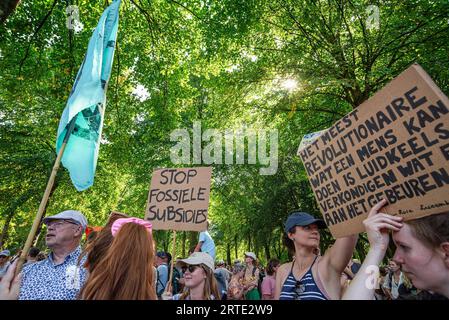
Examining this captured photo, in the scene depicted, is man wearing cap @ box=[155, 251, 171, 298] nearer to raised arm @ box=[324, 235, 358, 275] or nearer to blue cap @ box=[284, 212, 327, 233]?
blue cap @ box=[284, 212, 327, 233]

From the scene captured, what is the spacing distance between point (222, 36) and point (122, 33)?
2.84 metres

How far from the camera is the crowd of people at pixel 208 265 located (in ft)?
5.81

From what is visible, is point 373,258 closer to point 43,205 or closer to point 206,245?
point 43,205

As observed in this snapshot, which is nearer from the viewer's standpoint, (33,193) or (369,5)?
(369,5)

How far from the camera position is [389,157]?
223cm

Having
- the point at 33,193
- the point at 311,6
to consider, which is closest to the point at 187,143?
the point at 33,193

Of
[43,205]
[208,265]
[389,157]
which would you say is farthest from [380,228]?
Answer: [43,205]

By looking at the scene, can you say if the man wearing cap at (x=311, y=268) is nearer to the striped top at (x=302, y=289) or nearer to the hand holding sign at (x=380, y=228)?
the striped top at (x=302, y=289)

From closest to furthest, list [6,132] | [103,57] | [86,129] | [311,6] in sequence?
1. [86,129]
2. [103,57]
3. [311,6]
4. [6,132]

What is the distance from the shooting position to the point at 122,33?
8875 millimetres

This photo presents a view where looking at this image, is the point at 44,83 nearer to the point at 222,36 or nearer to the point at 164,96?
the point at 164,96

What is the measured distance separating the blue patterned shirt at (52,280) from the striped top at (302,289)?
6.32 feet

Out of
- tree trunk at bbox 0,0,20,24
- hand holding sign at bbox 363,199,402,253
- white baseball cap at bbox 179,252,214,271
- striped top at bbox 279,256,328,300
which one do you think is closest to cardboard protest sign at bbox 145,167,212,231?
white baseball cap at bbox 179,252,214,271

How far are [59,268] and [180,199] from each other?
1731 mm
